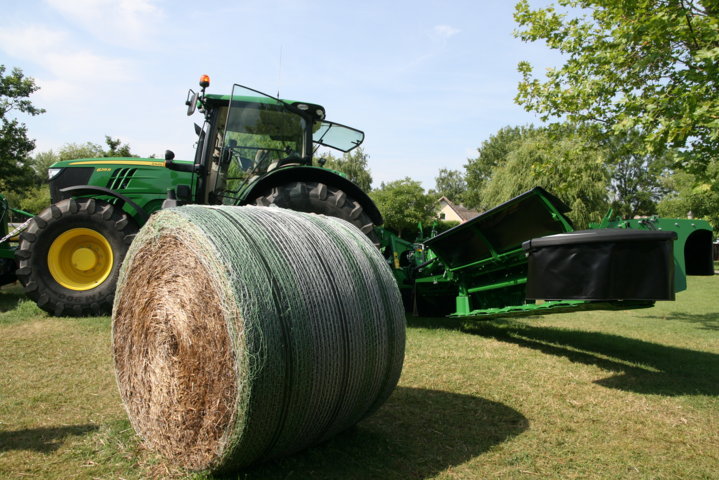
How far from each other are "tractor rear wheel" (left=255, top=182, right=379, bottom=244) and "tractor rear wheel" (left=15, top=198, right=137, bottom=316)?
2.37 metres

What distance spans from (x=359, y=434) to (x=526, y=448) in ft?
3.11

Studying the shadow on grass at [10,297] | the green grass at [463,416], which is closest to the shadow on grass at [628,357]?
the green grass at [463,416]

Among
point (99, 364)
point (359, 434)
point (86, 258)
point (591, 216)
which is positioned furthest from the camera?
point (591, 216)

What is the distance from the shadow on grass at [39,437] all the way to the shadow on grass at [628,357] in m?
3.89

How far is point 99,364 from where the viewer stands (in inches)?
168

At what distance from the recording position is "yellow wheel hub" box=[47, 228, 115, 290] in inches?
261

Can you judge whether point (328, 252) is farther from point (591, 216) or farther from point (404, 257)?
point (591, 216)

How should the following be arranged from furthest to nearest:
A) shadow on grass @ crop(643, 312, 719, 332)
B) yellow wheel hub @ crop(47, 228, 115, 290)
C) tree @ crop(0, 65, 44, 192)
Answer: tree @ crop(0, 65, 44, 192)
shadow on grass @ crop(643, 312, 719, 332)
yellow wheel hub @ crop(47, 228, 115, 290)

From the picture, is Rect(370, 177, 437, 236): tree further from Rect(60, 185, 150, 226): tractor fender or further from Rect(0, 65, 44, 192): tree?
Rect(60, 185, 150, 226): tractor fender

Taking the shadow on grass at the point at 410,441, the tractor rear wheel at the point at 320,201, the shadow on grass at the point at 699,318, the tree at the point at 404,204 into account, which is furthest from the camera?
the tree at the point at 404,204

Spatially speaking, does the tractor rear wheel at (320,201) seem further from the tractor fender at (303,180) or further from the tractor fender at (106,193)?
the tractor fender at (106,193)

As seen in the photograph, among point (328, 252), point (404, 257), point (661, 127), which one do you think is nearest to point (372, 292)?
point (328, 252)

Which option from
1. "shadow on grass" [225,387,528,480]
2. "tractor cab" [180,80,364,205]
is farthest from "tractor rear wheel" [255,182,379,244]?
"shadow on grass" [225,387,528,480]

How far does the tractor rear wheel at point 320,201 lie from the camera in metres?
5.54
